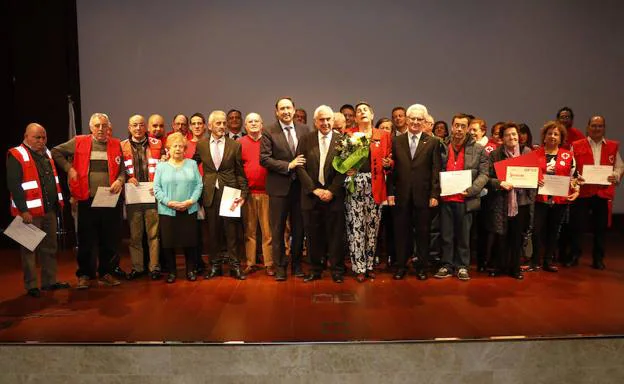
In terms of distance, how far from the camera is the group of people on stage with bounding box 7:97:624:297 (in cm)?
451

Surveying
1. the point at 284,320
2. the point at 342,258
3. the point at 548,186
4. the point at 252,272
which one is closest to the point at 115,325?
the point at 284,320

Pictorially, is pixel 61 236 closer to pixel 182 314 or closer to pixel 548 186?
pixel 182 314

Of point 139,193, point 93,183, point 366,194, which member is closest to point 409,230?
point 366,194

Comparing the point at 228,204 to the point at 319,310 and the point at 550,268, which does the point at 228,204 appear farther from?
the point at 550,268

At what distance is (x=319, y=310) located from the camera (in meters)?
3.82

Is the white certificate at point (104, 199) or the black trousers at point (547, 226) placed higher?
the white certificate at point (104, 199)

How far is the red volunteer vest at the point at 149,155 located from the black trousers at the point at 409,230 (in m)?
2.40

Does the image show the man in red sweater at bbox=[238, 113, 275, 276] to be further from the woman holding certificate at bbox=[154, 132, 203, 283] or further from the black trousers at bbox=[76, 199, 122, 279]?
the black trousers at bbox=[76, 199, 122, 279]

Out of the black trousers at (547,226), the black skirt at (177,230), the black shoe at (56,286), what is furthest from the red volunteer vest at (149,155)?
the black trousers at (547,226)

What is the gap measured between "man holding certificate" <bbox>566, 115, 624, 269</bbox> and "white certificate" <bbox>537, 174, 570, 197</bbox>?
0.45 m

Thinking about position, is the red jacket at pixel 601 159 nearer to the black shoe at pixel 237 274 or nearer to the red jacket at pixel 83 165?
the black shoe at pixel 237 274

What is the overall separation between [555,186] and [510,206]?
51 centimetres

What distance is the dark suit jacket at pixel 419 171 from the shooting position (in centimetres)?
462

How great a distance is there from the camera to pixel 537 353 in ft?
10.3
